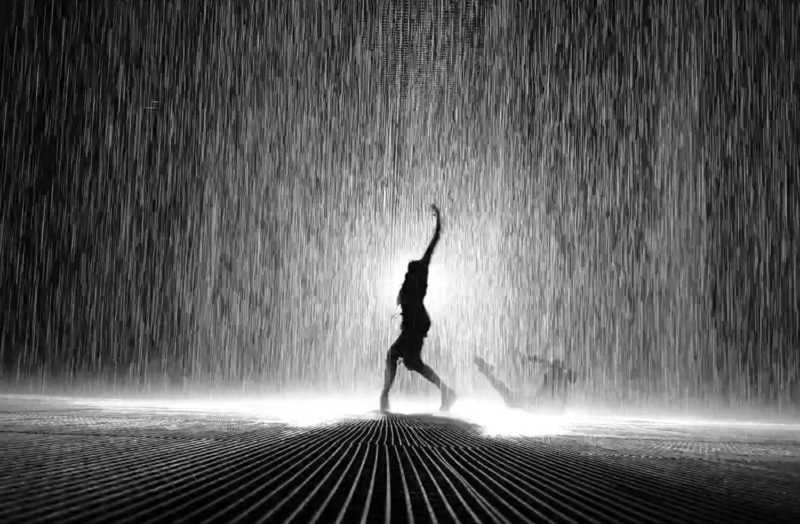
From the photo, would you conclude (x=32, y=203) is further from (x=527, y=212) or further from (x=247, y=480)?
(x=247, y=480)

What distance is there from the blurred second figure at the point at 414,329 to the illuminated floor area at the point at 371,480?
3.90 m

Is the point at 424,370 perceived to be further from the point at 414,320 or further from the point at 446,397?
the point at 414,320

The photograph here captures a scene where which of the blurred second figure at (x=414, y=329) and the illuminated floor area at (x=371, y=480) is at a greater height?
the blurred second figure at (x=414, y=329)

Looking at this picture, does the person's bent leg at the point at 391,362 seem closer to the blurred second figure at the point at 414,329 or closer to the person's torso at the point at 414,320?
the blurred second figure at the point at 414,329

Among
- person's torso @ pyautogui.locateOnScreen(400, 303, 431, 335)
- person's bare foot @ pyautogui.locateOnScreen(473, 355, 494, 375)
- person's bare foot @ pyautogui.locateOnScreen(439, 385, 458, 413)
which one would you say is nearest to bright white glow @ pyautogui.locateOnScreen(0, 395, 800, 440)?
person's bare foot @ pyautogui.locateOnScreen(439, 385, 458, 413)

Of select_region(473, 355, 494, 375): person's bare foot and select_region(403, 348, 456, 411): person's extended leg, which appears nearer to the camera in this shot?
select_region(403, 348, 456, 411): person's extended leg

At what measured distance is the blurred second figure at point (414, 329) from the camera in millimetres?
7562

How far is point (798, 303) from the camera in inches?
420

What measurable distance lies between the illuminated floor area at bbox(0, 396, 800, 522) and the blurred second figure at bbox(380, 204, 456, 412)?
3895mm

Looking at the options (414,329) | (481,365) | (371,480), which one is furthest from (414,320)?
(371,480)

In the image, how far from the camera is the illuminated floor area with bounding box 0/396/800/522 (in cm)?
153

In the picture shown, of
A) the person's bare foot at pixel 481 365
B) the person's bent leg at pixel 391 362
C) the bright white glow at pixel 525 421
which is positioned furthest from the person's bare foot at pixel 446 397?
the person's bare foot at pixel 481 365

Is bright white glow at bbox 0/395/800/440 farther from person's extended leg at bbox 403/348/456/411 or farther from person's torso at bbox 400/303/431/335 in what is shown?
person's torso at bbox 400/303/431/335

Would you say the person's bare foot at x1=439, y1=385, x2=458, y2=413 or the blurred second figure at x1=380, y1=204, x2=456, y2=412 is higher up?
the blurred second figure at x1=380, y1=204, x2=456, y2=412
